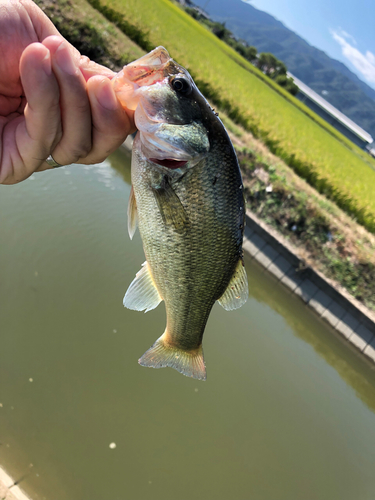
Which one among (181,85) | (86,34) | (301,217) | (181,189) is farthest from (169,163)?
(86,34)

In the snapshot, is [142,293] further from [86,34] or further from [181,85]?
[86,34]

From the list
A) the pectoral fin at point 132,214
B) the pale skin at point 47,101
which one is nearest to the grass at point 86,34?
the pale skin at point 47,101

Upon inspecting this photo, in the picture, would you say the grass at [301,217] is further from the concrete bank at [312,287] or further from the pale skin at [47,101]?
the pale skin at [47,101]

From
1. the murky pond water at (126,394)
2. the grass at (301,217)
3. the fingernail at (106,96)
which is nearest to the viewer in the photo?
the fingernail at (106,96)

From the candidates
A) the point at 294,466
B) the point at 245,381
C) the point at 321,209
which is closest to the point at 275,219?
the point at 321,209

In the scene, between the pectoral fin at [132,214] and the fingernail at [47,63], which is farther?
the pectoral fin at [132,214]

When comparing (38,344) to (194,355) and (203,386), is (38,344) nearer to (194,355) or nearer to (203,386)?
(203,386)

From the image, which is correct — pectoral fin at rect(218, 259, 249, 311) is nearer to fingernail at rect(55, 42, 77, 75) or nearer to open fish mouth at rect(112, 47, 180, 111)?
open fish mouth at rect(112, 47, 180, 111)
